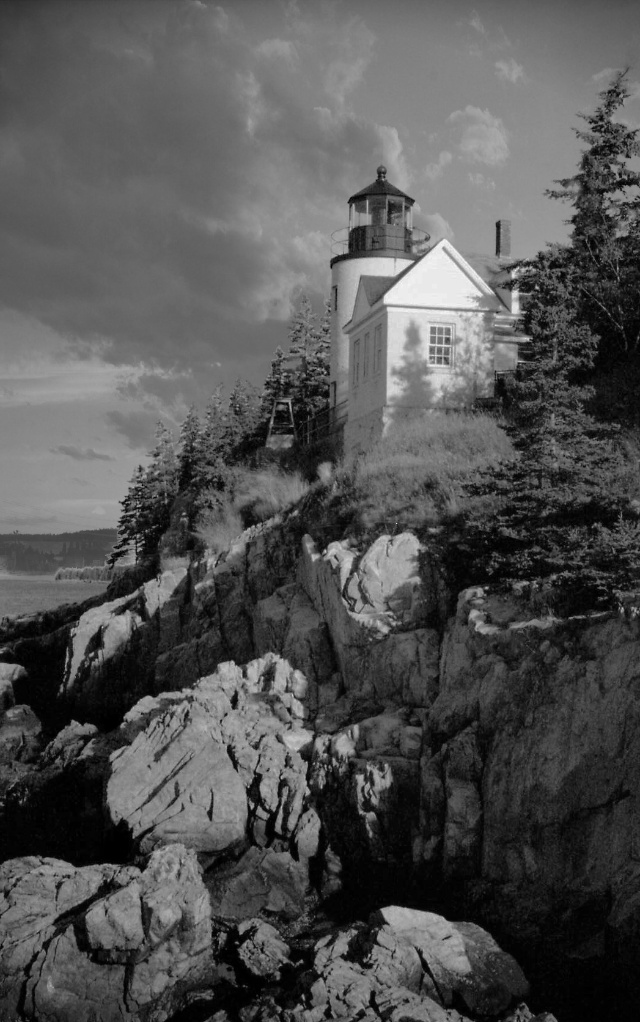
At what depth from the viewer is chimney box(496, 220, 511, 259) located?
43812 millimetres

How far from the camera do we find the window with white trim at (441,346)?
107 ft

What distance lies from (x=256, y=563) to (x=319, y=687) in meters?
6.75

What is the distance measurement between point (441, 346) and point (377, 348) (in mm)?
2237

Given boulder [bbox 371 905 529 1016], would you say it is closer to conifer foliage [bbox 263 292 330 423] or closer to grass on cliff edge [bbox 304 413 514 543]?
grass on cliff edge [bbox 304 413 514 543]

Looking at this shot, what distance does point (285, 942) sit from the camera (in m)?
13.8

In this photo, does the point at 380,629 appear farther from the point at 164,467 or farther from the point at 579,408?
the point at 164,467

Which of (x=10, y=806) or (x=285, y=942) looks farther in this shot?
(x=10, y=806)

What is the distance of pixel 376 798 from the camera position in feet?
52.9

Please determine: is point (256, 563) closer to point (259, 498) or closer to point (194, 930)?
point (259, 498)

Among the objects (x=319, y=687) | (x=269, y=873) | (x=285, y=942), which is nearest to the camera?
(x=285, y=942)

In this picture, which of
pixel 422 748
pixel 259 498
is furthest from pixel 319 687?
pixel 259 498

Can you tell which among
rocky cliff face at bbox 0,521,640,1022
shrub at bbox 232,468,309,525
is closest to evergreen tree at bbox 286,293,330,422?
shrub at bbox 232,468,309,525

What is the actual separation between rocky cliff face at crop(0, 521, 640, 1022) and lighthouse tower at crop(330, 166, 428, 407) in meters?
18.3

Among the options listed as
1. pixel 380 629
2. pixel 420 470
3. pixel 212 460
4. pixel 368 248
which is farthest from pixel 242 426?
pixel 380 629
